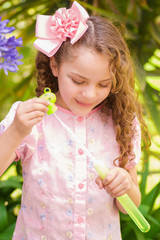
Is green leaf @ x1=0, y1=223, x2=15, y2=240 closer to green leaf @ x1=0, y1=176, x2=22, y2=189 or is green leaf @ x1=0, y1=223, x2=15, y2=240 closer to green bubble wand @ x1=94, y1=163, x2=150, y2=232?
green leaf @ x1=0, y1=176, x2=22, y2=189

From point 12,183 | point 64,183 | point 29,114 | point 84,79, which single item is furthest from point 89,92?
point 12,183

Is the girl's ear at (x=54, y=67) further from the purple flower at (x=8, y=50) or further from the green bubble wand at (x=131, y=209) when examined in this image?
the green bubble wand at (x=131, y=209)

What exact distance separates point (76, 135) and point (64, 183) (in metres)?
0.13

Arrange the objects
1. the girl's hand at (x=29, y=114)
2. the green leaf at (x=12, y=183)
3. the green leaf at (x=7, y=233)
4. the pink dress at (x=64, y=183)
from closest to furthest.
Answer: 1. the girl's hand at (x=29, y=114)
2. the pink dress at (x=64, y=183)
3. the green leaf at (x=7, y=233)
4. the green leaf at (x=12, y=183)

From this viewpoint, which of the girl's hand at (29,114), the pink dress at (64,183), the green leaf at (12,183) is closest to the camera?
the girl's hand at (29,114)

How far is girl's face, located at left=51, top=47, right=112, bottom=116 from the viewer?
0.89 metres

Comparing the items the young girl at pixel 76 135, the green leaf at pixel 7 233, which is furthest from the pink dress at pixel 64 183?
the green leaf at pixel 7 233

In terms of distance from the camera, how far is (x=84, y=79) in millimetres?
890

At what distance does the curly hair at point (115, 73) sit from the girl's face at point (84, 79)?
0.02 metres

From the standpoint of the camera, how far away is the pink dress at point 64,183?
973mm

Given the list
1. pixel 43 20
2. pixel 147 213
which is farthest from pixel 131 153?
pixel 147 213

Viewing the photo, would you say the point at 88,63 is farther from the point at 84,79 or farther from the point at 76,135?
the point at 76,135

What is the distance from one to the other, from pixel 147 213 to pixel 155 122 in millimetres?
577

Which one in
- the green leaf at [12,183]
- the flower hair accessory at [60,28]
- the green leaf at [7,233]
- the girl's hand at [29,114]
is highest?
the flower hair accessory at [60,28]
